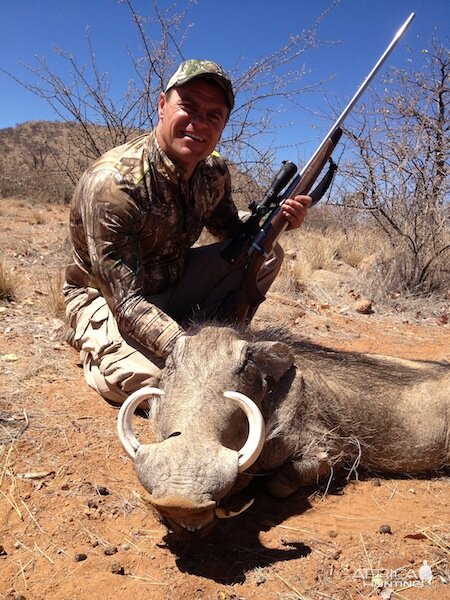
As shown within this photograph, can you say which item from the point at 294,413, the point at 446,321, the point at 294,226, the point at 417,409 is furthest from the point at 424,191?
the point at 294,413

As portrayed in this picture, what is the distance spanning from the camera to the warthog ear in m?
2.78

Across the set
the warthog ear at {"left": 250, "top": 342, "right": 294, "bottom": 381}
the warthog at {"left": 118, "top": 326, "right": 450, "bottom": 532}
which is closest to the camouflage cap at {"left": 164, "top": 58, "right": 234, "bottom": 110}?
Result: the warthog at {"left": 118, "top": 326, "right": 450, "bottom": 532}

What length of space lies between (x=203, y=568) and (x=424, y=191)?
7.12 metres

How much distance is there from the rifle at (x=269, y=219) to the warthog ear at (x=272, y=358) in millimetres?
910

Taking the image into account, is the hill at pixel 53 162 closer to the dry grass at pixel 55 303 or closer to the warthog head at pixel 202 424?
the dry grass at pixel 55 303

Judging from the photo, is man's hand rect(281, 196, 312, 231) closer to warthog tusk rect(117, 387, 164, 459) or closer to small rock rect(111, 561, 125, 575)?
warthog tusk rect(117, 387, 164, 459)

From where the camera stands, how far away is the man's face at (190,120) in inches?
137

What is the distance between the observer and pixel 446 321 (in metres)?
6.86

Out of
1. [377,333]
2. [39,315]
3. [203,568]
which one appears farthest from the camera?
[377,333]

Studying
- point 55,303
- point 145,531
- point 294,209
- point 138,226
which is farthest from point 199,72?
point 55,303

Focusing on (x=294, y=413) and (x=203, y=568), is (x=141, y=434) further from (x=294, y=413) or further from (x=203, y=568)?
(x=203, y=568)

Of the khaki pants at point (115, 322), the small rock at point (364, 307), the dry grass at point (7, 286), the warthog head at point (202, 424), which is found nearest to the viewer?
the warthog head at point (202, 424)

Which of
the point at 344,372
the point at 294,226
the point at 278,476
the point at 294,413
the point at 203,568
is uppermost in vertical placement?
the point at 294,226
